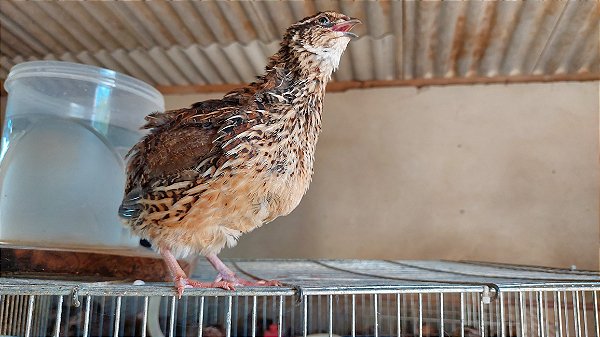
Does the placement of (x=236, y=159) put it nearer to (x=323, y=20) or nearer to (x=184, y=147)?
(x=184, y=147)

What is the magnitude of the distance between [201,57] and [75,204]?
136 centimetres

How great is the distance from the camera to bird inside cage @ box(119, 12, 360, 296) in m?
1.49

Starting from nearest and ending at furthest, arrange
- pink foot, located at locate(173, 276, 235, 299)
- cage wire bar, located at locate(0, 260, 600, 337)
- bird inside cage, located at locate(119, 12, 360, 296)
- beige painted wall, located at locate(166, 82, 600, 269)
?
pink foot, located at locate(173, 276, 235, 299), bird inside cage, located at locate(119, 12, 360, 296), cage wire bar, located at locate(0, 260, 600, 337), beige painted wall, located at locate(166, 82, 600, 269)

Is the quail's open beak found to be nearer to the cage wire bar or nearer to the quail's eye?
the quail's eye

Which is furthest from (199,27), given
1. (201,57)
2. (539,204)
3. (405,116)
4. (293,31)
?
(539,204)

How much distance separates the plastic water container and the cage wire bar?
27 centimetres

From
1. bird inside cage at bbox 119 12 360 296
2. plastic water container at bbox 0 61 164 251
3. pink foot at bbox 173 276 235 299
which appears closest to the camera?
pink foot at bbox 173 276 235 299

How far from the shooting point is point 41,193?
196 cm

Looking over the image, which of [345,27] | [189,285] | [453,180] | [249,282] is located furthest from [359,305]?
[345,27]

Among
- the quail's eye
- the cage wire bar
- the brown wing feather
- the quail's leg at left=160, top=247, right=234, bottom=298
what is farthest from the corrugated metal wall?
the quail's leg at left=160, top=247, right=234, bottom=298

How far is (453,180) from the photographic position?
10.4 ft

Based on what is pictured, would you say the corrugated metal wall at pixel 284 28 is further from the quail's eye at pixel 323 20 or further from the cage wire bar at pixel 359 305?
the cage wire bar at pixel 359 305

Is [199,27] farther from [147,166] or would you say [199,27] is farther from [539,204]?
[539,204]

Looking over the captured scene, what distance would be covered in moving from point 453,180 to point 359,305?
1008mm
